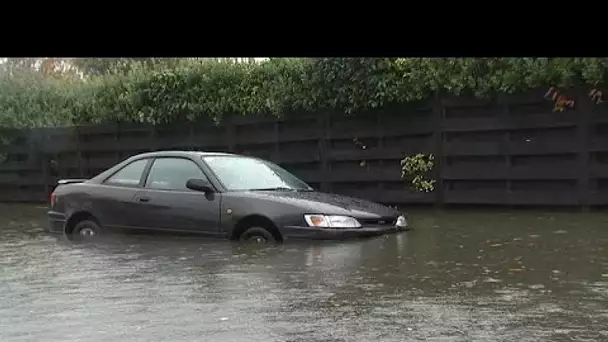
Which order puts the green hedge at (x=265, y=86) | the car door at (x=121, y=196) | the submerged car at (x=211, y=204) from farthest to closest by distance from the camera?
the green hedge at (x=265, y=86), the car door at (x=121, y=196), the submerged car at (x=211, y=204)

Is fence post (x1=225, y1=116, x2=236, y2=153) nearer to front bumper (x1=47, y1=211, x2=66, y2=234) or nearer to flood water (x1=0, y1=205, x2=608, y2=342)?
front bumper (x1=47, y1=211, x2=66, y2=234)

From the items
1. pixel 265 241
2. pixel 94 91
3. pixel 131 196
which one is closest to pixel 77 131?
pixel 94 91

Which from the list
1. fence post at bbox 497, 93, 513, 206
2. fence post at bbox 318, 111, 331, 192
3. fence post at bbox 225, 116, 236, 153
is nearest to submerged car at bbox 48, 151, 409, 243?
fence post at bbox 497, 93, 513, 206

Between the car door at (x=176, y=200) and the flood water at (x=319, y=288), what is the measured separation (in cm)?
24

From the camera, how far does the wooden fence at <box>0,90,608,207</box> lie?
12.2 meters

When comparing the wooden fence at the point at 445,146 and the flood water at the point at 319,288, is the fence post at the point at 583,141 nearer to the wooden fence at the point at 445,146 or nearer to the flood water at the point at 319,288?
the wooden fence at the point at 445,146

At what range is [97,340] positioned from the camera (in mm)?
5504

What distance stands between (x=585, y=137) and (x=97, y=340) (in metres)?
8.76

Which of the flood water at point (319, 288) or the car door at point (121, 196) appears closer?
the flood water at point (319, 288)

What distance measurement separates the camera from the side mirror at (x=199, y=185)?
391 inches

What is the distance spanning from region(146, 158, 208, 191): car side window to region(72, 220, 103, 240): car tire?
1008mm

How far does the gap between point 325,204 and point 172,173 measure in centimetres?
221

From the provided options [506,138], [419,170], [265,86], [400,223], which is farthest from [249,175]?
[265,86]

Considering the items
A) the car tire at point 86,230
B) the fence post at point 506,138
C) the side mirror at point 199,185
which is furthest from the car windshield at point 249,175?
the fence post at point 506,138
